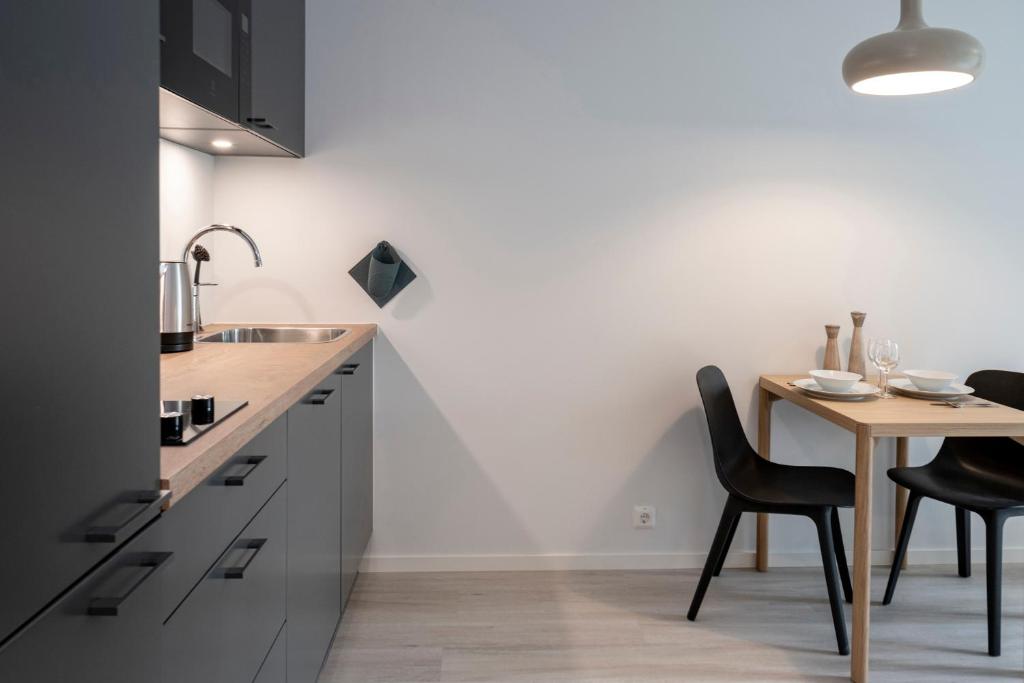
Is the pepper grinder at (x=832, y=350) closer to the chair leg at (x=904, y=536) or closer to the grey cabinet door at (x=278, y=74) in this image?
the chair leg at (x=904, y=536)

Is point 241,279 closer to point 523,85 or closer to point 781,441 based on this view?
point 523,85

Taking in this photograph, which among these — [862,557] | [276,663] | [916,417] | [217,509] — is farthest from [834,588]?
[217,509]

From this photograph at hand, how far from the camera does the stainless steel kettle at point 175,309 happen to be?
242cm

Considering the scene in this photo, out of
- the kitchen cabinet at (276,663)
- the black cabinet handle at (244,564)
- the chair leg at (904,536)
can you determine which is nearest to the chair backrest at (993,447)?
the chair leg at (904,536)

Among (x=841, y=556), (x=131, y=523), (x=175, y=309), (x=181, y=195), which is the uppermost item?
(x=181, y=195)

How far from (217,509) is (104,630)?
1.50 ft

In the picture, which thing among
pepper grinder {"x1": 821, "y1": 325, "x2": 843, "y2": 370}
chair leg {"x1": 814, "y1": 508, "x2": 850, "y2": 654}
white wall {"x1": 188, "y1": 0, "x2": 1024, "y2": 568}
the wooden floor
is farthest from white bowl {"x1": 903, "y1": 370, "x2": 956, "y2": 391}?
the wooden floor

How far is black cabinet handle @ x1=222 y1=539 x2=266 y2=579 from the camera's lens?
145 cm

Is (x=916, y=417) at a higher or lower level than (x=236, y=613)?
higher

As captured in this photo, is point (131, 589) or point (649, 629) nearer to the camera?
point (131, 589)

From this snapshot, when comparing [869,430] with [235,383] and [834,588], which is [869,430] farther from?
[235,383]

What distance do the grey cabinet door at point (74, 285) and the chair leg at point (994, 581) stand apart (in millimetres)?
2566

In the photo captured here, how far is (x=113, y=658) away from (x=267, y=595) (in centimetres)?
76

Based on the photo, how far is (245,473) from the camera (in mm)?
1523
